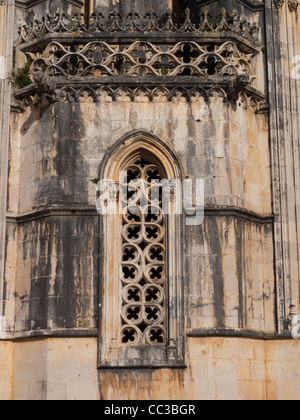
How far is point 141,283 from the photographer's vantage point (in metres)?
18.1

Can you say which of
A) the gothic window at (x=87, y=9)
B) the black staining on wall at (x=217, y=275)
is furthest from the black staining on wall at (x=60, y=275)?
the gothic window at (x=87, y=9)

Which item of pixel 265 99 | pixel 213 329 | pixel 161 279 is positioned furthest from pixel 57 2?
pixel 213 329

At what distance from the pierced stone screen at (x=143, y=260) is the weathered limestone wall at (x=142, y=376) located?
0.73m

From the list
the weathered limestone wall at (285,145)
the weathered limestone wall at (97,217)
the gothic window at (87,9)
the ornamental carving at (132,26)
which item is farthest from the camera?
the gothic window at (87,9)

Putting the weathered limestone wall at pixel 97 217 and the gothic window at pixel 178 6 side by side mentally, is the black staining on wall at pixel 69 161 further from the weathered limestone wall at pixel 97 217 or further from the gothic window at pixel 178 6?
the gothic window at pixel 178 6

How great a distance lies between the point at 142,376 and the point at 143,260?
2322 millimetres

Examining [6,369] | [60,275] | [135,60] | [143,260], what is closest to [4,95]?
[135,60]

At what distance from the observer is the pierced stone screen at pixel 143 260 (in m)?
17.8

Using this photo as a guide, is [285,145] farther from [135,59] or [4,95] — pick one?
[4,95]

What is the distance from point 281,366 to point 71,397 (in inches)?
166

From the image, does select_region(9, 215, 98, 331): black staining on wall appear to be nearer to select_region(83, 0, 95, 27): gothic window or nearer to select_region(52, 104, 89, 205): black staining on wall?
select_region(52, 104, 89, 205): black staining on wall

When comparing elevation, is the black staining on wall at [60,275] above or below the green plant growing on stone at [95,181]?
below

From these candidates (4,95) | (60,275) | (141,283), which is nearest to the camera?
(60,275)
